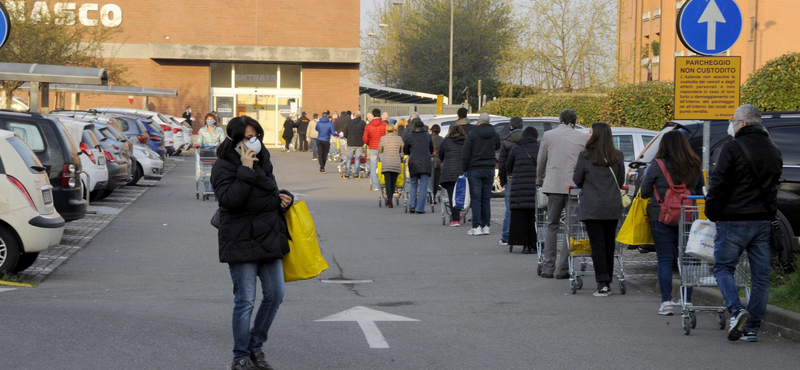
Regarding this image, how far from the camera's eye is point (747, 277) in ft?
25.8

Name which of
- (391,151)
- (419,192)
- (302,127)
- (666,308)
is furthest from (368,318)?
(302,127)

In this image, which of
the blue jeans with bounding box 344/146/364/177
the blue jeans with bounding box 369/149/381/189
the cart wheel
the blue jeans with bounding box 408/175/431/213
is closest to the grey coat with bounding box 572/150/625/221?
the cart wheel

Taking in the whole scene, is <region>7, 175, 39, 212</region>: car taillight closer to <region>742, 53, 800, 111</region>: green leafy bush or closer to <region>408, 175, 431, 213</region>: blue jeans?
<region>408, 175, 431, 213</region>: blue jeans

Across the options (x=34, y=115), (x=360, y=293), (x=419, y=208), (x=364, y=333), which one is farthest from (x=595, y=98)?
(x=364, y=333)

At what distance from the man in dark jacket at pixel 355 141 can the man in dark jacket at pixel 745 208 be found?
18771 mm

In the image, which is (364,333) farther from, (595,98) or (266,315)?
(595,98)

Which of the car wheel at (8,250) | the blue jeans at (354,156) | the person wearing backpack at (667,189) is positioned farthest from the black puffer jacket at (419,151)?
the blue jeans at (354,156)

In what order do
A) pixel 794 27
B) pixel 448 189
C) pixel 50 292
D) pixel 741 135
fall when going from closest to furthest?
pixel 741 135, pixel 50 292, pixel 448 189, pixel 794 27

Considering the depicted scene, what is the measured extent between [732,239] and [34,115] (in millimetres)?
10086

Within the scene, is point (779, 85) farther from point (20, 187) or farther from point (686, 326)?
point (20, 187)

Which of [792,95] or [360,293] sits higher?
[792,95]

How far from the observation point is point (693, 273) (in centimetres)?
801

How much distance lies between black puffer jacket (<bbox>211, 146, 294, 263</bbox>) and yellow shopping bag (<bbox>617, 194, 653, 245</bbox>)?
3.81 metres

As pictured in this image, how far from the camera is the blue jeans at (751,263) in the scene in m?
7.34
